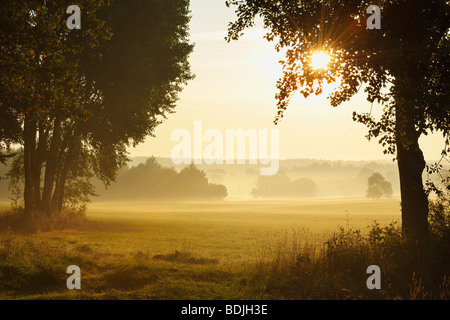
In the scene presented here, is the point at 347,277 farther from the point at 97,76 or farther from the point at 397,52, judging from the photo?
the point at 97,76

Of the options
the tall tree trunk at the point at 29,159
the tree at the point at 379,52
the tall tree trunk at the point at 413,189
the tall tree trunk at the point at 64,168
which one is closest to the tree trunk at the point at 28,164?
the tall tree trunk at the point at 29,159

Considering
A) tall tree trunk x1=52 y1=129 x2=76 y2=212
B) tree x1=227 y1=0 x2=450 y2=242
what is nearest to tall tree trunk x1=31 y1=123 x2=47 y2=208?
tall tree trunk x1=52 y1=129 x2=76 y2=212

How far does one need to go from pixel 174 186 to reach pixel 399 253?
117m

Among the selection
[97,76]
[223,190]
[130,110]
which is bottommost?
[223,190]

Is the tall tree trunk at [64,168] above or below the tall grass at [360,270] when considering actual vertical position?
above

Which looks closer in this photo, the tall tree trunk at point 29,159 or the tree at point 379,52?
the tree at point 379,52

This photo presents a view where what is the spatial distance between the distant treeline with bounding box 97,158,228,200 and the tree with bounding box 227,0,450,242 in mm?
113208

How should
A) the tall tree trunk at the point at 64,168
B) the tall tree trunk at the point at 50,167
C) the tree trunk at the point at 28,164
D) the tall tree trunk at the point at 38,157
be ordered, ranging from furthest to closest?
the tall tree trunk at the point at 64,168 → the tall tree trunk at the point at 50,167 → the tall tree trunk at the point at 38,157 → the tree trunk at the point at 28,164

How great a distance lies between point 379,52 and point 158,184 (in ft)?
395

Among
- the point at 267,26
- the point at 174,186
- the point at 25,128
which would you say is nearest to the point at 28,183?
the point at 25,128

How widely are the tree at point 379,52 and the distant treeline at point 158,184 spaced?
371ft

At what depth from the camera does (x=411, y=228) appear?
13.6 meters

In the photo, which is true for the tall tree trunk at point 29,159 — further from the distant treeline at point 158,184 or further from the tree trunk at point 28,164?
the distant treeline at point 158,184

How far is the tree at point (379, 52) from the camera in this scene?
11367 mm
